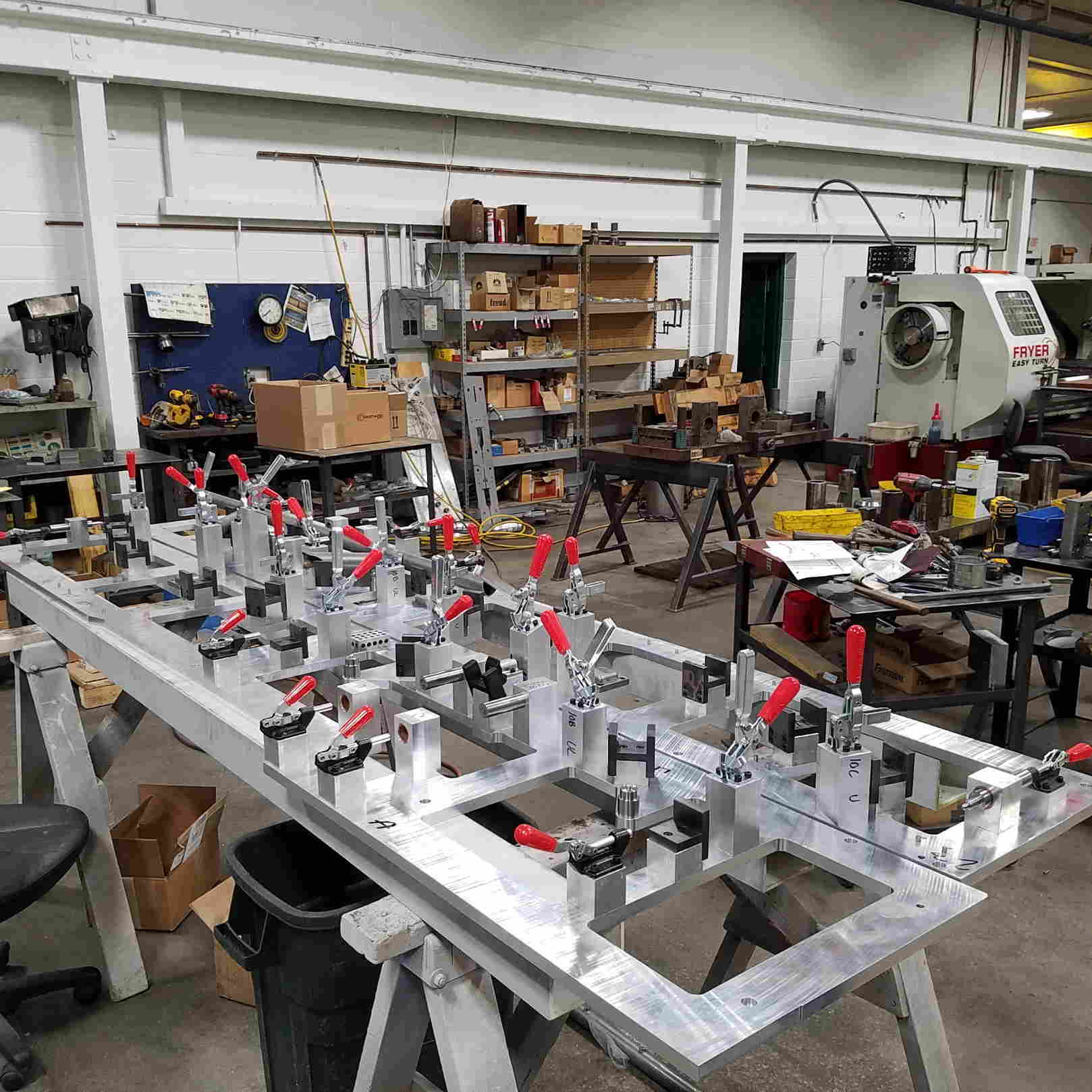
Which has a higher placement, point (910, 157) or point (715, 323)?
point (910, 157)

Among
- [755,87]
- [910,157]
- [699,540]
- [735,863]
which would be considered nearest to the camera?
[735,863]

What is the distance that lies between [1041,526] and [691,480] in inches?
63.8

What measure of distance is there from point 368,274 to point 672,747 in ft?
16.1

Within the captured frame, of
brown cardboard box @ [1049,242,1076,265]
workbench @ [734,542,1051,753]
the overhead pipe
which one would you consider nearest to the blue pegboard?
workbench @ [734,542,1051,753]

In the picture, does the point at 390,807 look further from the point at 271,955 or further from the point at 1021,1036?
the point at 1021,1036

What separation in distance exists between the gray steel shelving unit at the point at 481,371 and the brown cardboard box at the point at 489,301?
51mm

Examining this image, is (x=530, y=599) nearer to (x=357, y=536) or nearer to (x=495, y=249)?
(x=357, y=536)

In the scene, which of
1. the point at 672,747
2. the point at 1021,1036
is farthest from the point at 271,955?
the point at 1021,1036

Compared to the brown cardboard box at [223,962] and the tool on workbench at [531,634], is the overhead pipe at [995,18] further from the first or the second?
the brown cardboard box at [223,962]

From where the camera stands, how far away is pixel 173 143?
4.90m

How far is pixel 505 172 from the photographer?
6098 millimetres

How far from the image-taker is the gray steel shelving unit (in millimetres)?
5633

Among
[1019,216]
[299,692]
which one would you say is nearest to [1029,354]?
[1019,216]

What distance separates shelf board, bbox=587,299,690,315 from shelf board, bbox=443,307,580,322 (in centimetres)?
14
